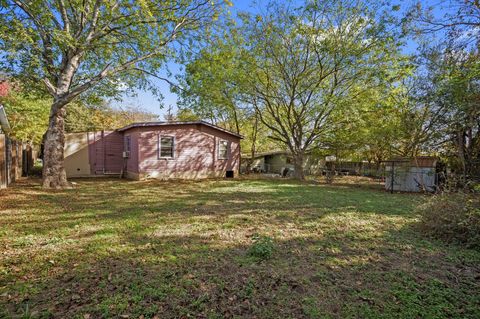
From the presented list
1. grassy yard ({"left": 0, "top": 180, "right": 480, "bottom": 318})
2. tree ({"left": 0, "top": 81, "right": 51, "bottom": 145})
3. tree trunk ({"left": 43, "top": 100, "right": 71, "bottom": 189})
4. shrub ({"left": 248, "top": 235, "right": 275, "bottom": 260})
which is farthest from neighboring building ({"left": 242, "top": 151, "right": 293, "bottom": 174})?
shrub ({"left": 248, "top": 235, "right": 275, "bottom": 260})

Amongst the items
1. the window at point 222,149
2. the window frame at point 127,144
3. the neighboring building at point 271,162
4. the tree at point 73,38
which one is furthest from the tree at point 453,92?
the neighboring building at point 271,162

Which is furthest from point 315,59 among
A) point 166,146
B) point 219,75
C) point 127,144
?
point 127,144

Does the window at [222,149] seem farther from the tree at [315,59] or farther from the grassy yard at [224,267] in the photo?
the grassy yard at [224,267]

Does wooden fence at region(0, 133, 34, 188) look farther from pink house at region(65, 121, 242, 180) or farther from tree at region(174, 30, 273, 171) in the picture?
tree at region(174, 30, 273, 171)

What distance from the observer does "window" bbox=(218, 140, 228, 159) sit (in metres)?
14.6

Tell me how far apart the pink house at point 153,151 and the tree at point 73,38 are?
3.75m

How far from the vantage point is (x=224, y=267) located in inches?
118

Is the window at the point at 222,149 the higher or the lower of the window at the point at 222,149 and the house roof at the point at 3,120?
the lower

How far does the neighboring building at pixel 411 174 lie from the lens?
33.4ft

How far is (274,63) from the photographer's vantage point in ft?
42.0

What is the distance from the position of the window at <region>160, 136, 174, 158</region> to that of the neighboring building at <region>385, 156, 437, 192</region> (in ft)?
34.8

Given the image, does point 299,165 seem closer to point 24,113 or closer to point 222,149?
point 222,149

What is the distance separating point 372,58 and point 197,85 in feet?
27.9

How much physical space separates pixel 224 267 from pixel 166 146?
35.2 feet
